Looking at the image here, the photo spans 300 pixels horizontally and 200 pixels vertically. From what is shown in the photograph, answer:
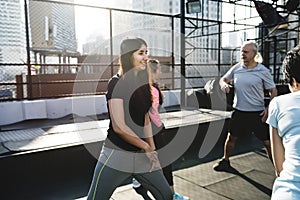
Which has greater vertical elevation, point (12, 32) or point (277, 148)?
point (12, 32)

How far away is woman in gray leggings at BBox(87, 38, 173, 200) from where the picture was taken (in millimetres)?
1434

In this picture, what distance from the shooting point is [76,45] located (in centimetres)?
656

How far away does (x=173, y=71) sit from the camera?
23.5 ft

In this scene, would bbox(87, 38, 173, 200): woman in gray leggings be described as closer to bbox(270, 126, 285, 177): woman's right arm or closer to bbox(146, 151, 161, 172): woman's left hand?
bbox(146, 151, 161, 172): woman's left hand

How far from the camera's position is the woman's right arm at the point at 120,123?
141cm

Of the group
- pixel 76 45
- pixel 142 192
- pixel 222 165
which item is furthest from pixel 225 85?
pixel 76 45

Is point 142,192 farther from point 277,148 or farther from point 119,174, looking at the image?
point 277,148

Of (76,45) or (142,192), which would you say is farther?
(76,45)

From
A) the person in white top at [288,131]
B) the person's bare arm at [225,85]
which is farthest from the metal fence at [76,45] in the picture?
the person in white top at [288,131]

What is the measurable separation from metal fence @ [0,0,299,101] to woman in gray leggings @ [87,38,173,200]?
8.87 feet

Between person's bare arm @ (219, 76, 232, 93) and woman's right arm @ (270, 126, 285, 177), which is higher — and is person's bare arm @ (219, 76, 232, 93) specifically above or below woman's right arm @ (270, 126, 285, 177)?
above

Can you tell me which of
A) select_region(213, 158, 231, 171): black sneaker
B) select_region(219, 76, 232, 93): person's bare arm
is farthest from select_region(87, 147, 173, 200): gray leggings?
select_region(213, 158, 231, 171): black sneaker

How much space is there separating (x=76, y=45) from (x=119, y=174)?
5.60 m

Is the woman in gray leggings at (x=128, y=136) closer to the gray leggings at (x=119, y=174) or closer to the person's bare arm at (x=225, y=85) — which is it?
the gray leggings at (x=119, y=174)
